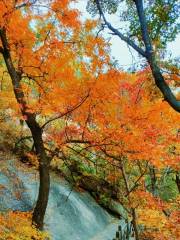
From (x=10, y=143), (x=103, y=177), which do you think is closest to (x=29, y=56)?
(x=10, y=143)

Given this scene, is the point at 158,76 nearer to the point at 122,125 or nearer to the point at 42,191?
the point at 42,191

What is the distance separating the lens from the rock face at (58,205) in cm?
1498

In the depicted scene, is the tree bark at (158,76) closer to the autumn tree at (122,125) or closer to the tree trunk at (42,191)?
the autumn tree at (122,125)

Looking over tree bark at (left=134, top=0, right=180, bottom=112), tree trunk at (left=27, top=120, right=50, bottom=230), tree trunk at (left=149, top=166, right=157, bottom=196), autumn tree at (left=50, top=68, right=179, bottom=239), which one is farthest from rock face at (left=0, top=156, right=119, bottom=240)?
tree bark at (left=134, top=0, right=180, bottom=112)

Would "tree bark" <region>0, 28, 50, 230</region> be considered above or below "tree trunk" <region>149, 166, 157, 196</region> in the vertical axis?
below

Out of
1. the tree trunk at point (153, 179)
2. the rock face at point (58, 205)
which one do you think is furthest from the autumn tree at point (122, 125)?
the tree trunk at point (153, 179)

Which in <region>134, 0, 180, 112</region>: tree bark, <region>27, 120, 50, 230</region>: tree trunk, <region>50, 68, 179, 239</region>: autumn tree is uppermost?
<region>50, 68, 179, 239</region>: autumn tree

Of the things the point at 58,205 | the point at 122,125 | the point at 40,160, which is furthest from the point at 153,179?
the point at 40,160

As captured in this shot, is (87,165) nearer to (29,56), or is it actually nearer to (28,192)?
(28,192)

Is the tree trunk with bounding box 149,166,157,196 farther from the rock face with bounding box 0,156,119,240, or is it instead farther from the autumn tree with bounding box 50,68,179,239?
the autumn tree with bounding box 50,68,179,239

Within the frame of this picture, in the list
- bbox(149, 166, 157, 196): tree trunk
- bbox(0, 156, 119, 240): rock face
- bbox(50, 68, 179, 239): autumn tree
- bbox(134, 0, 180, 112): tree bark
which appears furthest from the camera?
bbox(149, 166, 157, 196): tree trunk

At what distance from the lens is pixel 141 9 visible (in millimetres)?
6699

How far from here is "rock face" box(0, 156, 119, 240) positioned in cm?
1498

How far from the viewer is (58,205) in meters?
17.0
